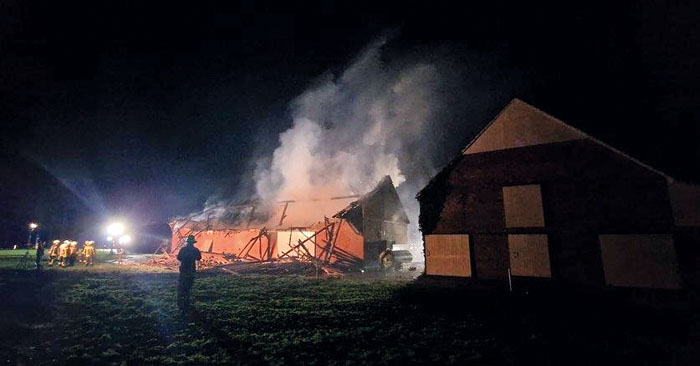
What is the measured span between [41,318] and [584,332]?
1412 cm

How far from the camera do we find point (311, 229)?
24.3 m

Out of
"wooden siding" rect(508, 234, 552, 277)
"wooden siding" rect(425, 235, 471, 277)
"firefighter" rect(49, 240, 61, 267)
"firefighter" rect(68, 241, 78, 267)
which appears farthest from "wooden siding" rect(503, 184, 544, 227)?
"firefighter" rect(49, 240, 61, 267)

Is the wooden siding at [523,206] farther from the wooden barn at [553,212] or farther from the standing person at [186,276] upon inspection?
the standing person at [186,276]

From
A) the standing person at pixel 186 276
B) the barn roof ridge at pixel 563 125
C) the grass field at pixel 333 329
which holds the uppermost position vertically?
the barn roof ridge at pixel 563 125

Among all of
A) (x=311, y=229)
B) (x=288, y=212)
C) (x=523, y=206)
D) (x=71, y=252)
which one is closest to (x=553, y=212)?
(x=523, y=206)

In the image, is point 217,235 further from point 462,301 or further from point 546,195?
point 546,195

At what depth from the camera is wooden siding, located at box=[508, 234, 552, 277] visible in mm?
12719

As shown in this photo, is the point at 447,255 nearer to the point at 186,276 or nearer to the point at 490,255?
the point at 490,255

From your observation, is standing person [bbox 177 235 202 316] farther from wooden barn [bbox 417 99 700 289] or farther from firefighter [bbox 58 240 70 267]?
firefighter [bbox 58 240 70 267]

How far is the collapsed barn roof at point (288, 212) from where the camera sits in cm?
2486

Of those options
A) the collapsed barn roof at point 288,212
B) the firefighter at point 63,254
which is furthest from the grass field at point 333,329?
the collapsed barn roof at point 288,212

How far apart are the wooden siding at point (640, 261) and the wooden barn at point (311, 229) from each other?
14127 mm

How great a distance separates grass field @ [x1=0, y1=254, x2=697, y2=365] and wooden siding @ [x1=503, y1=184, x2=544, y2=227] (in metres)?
2.98

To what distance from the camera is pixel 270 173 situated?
32312 millimetres
